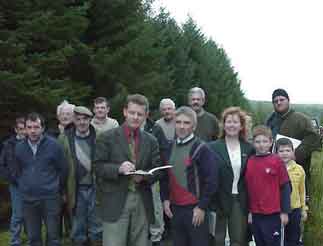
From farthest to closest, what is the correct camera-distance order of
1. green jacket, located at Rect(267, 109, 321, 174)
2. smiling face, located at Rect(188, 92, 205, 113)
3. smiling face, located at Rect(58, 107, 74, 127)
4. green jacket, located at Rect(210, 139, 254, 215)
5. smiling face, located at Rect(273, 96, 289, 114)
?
smiling face, located at Rect(188, 92, 205, 113) → smiling face, located at Rect(58, 107, 74, 127) → smiling face, located at Rect(273, 96, 289, 114) → green jacket, located at Rect(267, 109, 321, 174) → green jacket, located at Rect(210, 139, 254, 215)

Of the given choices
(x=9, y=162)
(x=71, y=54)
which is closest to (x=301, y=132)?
(x=9, y=162)

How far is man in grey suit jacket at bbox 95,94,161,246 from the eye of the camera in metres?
4.62

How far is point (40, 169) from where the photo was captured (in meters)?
5.65

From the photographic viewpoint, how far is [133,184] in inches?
184

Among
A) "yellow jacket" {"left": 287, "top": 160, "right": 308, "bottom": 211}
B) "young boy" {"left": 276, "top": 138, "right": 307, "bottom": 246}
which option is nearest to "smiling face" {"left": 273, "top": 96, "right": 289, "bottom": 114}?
"young boy" {"left": 276, "top": 138, "right": 307, "bottom": 246}

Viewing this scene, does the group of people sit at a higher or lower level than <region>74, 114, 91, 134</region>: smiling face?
lower

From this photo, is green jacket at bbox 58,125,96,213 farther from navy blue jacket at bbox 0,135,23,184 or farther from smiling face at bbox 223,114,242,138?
smiling face at bbox 223,114,242,138

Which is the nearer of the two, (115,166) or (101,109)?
(115,166)

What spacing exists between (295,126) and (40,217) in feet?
10.9

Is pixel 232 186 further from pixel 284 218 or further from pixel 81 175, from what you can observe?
pixel 81 175

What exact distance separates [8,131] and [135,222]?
5087 millimetres

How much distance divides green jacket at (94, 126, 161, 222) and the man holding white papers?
0.24 m

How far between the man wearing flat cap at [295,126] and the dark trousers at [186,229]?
6.38ft

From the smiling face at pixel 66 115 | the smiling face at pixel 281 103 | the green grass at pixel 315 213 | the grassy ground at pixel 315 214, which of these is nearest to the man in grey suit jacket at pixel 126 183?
the smiling face at pixel 66 115
